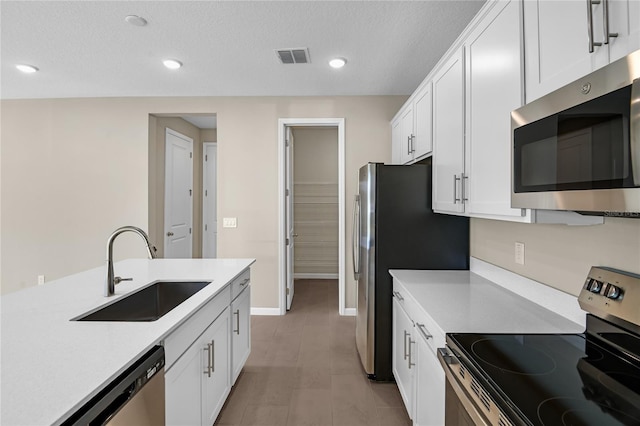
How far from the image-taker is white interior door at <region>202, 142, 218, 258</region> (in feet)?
18.2

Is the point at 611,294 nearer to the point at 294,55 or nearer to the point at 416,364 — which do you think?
the point at 416,364

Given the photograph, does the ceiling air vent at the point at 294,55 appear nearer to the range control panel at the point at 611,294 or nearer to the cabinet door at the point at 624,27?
the cabinet door at the point at 624,27

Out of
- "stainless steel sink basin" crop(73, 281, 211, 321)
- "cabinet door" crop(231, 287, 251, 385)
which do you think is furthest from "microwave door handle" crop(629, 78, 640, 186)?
"cabinet door" crop(231, 287, 251, 385)

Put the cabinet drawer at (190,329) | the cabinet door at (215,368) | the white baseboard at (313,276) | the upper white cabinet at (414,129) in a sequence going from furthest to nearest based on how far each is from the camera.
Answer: the white baseboard at (313,276), the upper white cabinet at (414,129), the cabinet door at (215,368), the cabinet drawer at (190,329)

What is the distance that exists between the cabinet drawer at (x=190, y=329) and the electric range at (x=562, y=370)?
1075 millimetres

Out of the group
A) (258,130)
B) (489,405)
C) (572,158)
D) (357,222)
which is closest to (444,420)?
(489,405)

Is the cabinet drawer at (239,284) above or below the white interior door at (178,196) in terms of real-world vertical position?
below

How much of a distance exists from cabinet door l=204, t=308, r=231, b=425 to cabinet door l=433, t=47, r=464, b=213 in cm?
158

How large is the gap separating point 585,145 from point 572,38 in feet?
1.26

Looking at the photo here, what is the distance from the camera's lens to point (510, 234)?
1905 mm

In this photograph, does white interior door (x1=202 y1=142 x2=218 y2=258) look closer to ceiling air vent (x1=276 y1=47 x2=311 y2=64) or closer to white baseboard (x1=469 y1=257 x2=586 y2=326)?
ceiling air vent (x1=276 y1=47 x2=311 y2=64)

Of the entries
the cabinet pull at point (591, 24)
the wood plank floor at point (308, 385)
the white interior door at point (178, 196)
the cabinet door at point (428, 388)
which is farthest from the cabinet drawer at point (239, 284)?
the white interior door at point (178, 196)

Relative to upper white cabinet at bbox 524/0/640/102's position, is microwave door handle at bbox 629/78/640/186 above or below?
below

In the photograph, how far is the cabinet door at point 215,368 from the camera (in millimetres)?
1667
